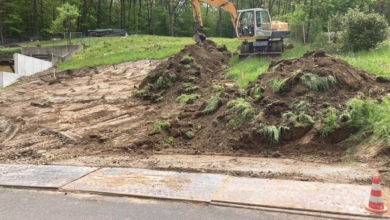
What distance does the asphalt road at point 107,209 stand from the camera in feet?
16.1

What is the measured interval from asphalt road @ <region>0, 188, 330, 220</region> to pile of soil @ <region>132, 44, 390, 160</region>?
3.09 m

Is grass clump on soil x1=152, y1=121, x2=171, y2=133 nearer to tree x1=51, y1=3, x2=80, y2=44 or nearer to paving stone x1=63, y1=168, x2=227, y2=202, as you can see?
paving stone x1=63, y1=168, x2=227, y2=202

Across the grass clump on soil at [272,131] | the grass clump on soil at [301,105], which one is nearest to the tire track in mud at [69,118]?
the grass clump on soil at [272,131]

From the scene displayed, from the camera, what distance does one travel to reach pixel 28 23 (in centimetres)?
5612

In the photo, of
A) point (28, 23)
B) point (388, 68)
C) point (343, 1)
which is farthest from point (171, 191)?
point (28, 23)

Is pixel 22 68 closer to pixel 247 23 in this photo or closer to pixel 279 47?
pixel 247 23

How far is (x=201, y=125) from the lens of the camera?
9844mm

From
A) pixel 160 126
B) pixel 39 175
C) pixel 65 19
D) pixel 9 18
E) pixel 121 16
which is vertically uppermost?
pixel 121 16

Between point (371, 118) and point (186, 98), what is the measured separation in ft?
21.7

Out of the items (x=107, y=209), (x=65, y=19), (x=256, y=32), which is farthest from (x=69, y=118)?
(x=65, y=19)

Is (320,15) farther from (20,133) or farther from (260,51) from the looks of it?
(20,133)

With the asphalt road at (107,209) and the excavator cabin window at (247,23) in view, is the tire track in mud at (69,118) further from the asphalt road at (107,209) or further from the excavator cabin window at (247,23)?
the excavator cabin window at (247,23)

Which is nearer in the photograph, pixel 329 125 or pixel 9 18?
pixel 329 125

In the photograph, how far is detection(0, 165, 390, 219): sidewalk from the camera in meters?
5.05
